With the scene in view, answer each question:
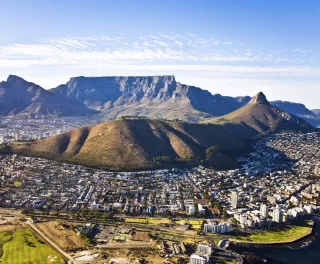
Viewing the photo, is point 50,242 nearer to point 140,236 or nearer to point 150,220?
point 140,236

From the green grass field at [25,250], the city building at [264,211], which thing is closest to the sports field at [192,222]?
the city building at [264,211]

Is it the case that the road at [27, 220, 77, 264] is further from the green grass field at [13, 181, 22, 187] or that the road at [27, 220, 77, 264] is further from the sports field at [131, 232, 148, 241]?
the green grass field at [13, 181, 22, 187]

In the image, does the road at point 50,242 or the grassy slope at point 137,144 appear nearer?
the road at point 50,242

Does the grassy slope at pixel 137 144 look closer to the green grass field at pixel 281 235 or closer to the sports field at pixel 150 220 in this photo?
the sports field at pixel 150 220

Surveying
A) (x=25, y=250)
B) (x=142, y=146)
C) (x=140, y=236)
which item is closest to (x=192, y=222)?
(x=140, y=236)

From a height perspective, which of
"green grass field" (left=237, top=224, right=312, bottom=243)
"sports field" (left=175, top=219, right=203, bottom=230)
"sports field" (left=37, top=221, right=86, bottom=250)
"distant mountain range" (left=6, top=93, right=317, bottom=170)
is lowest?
"sports field" (left=37, top=221, right=86, bottom=250)

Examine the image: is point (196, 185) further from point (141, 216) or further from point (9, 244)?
point (9, 244)

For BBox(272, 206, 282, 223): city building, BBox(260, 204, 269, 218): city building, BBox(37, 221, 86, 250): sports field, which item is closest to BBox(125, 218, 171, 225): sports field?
BBox(37, 221, 86, 250): sports field
